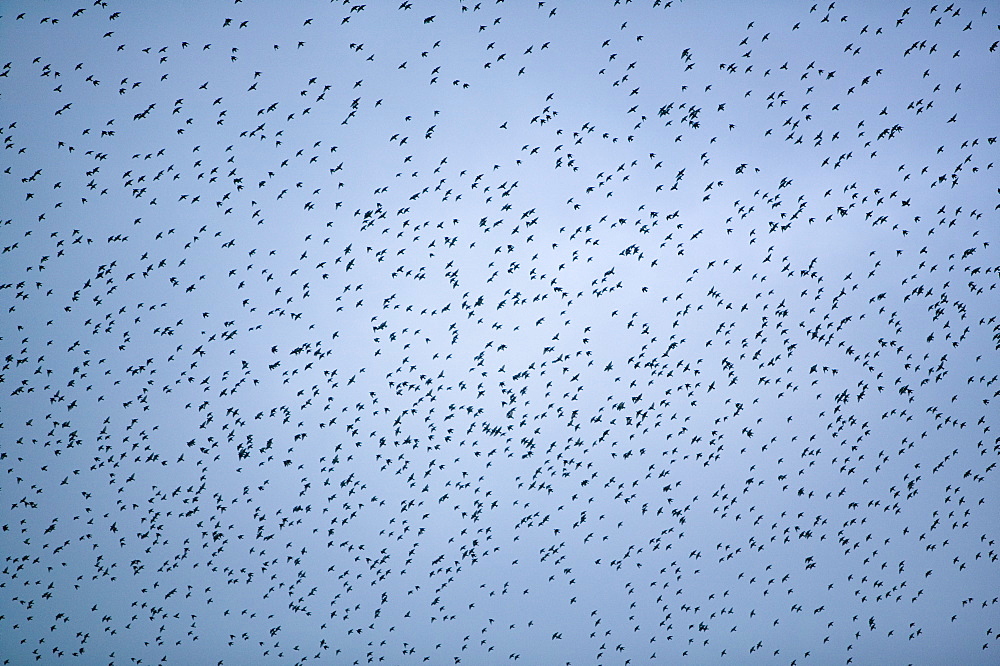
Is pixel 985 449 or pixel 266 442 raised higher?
pixel 985 449

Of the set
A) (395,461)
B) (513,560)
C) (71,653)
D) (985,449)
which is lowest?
(71,653)

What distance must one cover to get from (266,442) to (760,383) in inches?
584

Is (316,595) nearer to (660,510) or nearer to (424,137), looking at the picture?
(660,510)

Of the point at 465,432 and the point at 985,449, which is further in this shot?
the point at 465,432

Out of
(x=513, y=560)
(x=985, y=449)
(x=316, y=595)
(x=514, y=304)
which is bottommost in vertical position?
(x=316, y=595)

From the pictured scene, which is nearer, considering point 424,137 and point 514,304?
point 424,137

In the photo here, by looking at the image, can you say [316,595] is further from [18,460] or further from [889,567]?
[889,567]

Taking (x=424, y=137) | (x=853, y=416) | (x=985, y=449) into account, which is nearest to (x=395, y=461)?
(x=424, y=137)

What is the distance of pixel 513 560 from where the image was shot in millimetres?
26922

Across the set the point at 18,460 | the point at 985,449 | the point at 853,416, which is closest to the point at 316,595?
the point at 18,460

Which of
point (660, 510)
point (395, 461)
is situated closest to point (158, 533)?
point (395, 461)

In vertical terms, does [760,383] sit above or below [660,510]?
above

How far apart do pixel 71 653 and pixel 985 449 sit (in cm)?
2712

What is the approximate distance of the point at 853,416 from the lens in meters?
25.5
